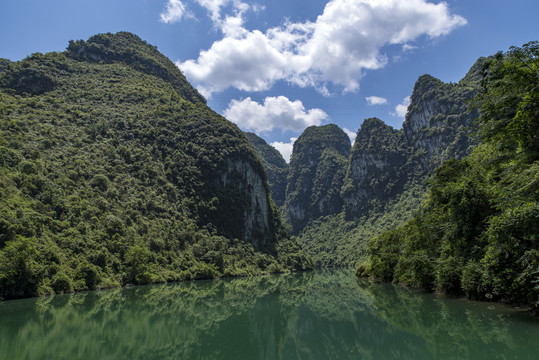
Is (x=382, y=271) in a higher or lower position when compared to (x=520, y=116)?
lower

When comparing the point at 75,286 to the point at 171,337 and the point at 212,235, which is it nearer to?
the point at 171,337

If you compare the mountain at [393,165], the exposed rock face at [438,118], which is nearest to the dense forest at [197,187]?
the exposed rock face at [438,118]

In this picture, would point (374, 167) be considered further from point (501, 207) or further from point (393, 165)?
point (501, 207)

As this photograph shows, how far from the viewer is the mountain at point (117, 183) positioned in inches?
1594

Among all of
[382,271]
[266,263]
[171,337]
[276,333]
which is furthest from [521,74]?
[266,263]

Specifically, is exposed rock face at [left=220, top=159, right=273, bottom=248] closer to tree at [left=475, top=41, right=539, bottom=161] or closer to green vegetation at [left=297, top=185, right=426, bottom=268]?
green vegetation at [left=297, top=185, right=426, bottom=268]

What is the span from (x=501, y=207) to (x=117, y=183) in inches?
2547

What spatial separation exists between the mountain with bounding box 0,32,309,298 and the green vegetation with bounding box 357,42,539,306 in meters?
35.6

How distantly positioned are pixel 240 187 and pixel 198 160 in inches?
627

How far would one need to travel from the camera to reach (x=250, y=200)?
10188cm

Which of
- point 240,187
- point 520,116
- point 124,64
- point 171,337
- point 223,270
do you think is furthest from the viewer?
point 124,64

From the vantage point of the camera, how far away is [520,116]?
1478 centimetres

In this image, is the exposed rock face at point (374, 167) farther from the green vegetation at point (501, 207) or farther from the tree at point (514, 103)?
the tree at point (514, 103)

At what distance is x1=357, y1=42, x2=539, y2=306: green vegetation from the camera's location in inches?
484
